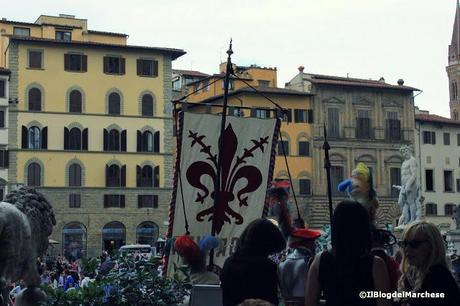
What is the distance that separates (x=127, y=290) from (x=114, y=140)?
4202 cm

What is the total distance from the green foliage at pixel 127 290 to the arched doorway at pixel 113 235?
40.3m

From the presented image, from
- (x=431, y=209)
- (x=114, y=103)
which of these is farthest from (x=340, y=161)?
(x=114, y=103)

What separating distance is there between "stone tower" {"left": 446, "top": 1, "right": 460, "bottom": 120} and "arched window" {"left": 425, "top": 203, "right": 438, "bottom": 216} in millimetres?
40264

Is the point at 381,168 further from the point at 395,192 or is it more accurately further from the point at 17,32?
the point at 17,32

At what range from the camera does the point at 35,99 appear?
149 feet

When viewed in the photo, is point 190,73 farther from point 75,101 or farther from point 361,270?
point 361,270

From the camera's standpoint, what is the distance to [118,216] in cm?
4594

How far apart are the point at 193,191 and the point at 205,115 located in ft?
2.63

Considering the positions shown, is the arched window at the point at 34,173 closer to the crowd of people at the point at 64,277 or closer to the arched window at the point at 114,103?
the arched window at the point at 114,103

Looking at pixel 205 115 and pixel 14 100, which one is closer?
pixel 205 115

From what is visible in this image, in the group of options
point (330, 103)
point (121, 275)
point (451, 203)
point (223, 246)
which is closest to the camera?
point (121, 275)

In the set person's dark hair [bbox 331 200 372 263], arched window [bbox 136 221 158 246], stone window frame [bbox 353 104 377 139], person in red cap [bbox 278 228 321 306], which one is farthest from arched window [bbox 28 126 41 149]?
person's dark hair [bbox 331 200 372 263]

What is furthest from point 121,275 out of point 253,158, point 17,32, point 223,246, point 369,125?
point 369,125

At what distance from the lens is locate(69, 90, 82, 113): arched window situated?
152 ft
